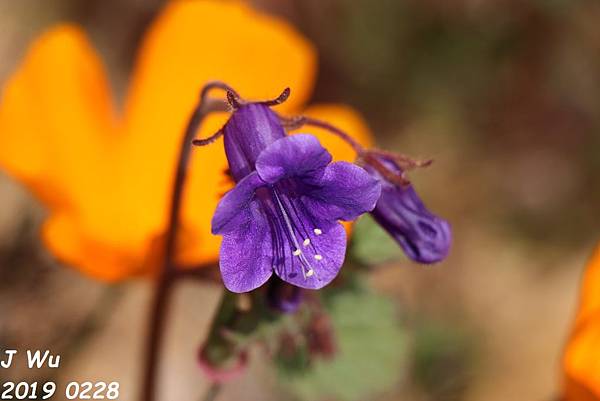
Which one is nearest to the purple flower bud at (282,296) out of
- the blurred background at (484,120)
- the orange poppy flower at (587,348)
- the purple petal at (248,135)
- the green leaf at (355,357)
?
the purple petal at (248,135)

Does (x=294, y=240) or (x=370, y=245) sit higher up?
(x=370, y=245)

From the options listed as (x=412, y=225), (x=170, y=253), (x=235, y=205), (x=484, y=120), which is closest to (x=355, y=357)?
(x=170, y=253)

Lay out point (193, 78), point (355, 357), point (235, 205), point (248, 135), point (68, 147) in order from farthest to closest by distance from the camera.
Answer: point (193, 78), point (68, 147), point (355, 357), point (248, 135), point (235, 205)

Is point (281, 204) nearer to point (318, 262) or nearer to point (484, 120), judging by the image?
point (318, 262)

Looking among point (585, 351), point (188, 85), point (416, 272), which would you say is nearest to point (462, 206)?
point (416, 272)

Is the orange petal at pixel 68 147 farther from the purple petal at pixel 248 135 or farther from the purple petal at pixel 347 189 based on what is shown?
the purple petal at pixel 347 189

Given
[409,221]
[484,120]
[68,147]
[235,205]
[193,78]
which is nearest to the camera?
[235,205]
